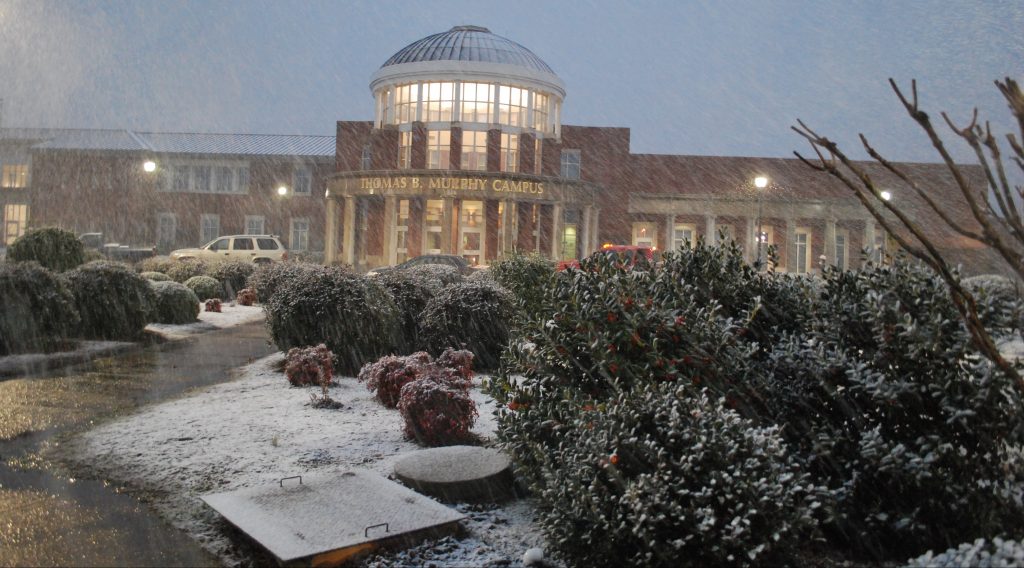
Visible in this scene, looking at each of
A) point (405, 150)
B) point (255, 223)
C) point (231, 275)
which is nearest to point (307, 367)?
point (231, 275)

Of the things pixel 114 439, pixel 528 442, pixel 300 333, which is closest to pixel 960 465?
pixel 528 442

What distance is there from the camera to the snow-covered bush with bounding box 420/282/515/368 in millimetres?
11930

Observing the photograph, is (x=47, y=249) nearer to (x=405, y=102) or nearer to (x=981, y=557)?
(x=981, y=557)

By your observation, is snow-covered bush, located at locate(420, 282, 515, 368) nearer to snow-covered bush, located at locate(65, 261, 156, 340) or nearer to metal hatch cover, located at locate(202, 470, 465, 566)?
metal hatch cover, located at locate(202, 470, 465, 566)

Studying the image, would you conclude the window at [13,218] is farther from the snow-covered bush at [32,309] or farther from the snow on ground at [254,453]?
the snow on ground at [254,453]

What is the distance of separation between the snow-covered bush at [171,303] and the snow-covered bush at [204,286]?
5.18 meters

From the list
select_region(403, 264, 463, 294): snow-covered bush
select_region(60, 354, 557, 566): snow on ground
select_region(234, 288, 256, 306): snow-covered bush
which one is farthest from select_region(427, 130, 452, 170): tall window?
select_region(60, 354, 557, 566): snow on ground

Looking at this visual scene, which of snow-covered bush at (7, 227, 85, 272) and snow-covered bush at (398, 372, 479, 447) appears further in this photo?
snow-covered bush at (7, 227, 85, 272)

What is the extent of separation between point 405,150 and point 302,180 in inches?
368

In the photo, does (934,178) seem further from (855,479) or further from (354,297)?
(855,479)

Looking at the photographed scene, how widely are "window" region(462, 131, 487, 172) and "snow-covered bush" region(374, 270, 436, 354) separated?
2846 centimetres

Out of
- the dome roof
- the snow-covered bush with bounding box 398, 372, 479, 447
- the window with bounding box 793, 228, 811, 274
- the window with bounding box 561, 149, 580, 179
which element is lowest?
the snow-covered bush with bounding box 398, 372, 479, 447

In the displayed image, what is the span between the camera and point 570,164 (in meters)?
45.9

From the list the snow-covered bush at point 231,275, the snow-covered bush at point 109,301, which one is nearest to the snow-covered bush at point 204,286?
the snow-covered bush at point 231,275
